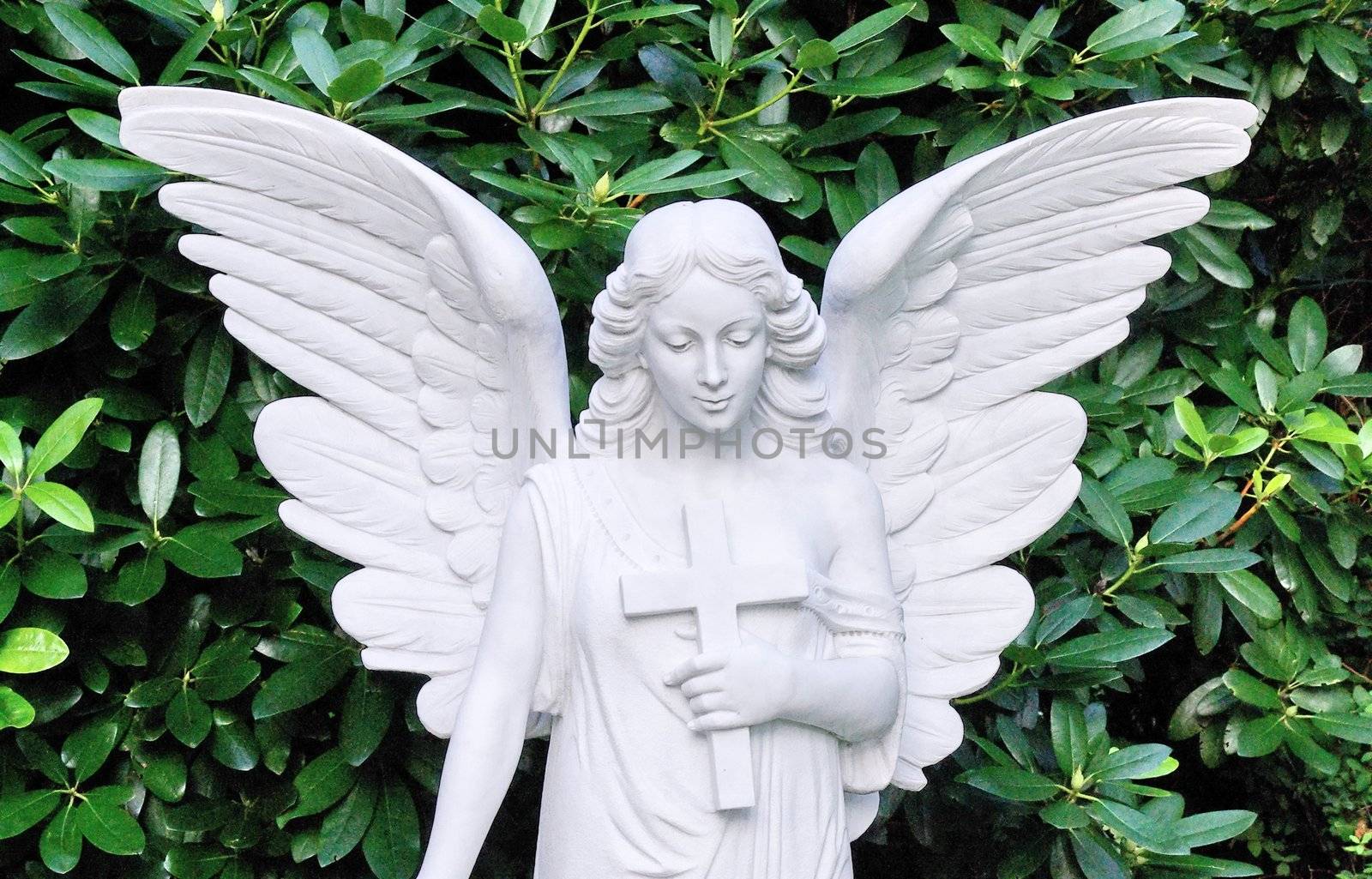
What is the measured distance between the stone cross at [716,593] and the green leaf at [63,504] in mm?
1123

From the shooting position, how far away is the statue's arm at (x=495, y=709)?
2.36m

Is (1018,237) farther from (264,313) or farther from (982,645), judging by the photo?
(264,313)

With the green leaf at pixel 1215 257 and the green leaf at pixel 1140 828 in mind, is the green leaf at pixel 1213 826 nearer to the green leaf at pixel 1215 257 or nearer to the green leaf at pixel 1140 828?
the green leaf at pixel 1140 828

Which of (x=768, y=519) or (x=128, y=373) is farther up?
(x=768, y=519)

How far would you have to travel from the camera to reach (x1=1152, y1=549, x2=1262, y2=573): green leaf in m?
3.29

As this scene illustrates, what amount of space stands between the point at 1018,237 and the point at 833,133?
2.60 ft

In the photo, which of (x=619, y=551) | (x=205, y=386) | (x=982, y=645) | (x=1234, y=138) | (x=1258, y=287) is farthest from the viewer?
(x=1258, y=287)

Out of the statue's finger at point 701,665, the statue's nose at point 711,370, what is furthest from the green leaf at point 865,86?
the statue's finger at point 701,665

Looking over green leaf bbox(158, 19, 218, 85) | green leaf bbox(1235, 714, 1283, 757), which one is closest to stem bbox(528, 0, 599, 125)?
green leaf bbox(158, 19, 218, 85)

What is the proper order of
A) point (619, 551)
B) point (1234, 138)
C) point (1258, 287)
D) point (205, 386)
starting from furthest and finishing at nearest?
point (1258, 287), point (205, 386), point (1234, 138), point (619, 551)

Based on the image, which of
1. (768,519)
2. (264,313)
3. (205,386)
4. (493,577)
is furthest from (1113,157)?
(205,386)

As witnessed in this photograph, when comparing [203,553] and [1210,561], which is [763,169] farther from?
[203,553]

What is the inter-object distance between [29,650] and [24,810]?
0.32 meters

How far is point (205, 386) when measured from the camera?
329 centimetres
